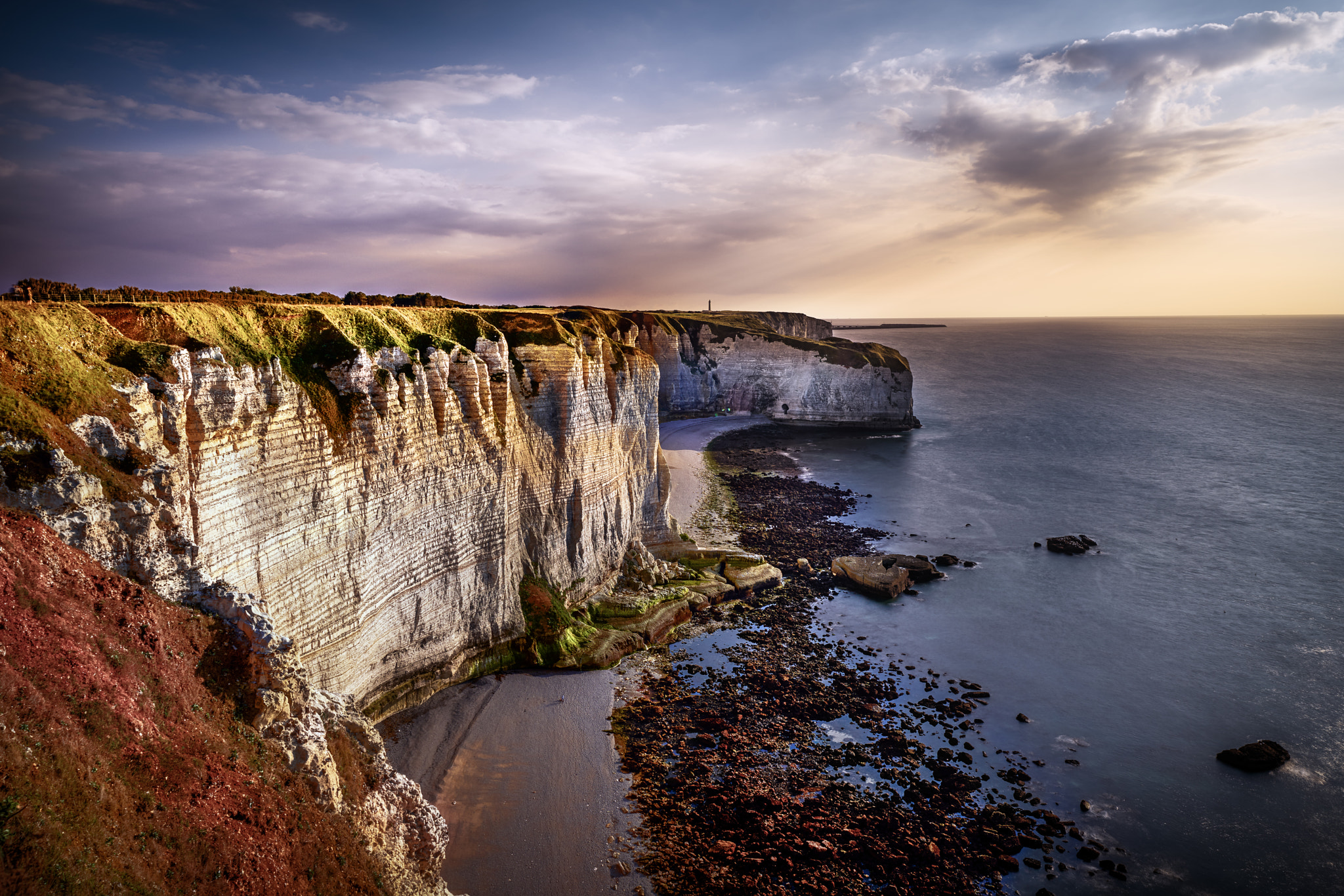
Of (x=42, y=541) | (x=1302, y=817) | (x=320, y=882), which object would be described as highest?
(x=42, y=541)

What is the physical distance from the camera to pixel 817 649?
30.5m

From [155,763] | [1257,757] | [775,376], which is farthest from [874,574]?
[775,376]

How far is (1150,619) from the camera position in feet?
116

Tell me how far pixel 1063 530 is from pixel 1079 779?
1253 inches

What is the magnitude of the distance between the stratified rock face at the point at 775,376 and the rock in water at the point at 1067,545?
48629mm

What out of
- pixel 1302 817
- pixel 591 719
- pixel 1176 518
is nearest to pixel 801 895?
pixel 591 719

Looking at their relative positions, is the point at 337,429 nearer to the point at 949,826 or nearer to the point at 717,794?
the point at 717,794

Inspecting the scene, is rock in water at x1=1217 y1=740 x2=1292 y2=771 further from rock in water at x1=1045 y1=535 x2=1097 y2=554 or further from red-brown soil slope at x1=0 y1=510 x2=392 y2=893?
red-brown soil slope at x1=0 y1=510 x2=392 y2=893

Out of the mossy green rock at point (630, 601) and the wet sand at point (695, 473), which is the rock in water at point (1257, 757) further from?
the wet sand at point (695, 473)

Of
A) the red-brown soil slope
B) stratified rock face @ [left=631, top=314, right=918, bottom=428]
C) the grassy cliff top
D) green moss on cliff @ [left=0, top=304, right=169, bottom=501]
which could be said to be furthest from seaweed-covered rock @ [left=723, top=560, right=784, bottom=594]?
Result: stratified rock face @ [left=631, top=314, right=918, bottom=428]

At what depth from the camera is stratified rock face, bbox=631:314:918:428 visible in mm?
93312

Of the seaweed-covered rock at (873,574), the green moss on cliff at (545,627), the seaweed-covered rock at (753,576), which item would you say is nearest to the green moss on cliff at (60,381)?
the green moss on cliff at (545,627)

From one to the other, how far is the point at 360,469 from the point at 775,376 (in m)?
83.0

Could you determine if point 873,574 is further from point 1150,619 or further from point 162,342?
point 162,342
